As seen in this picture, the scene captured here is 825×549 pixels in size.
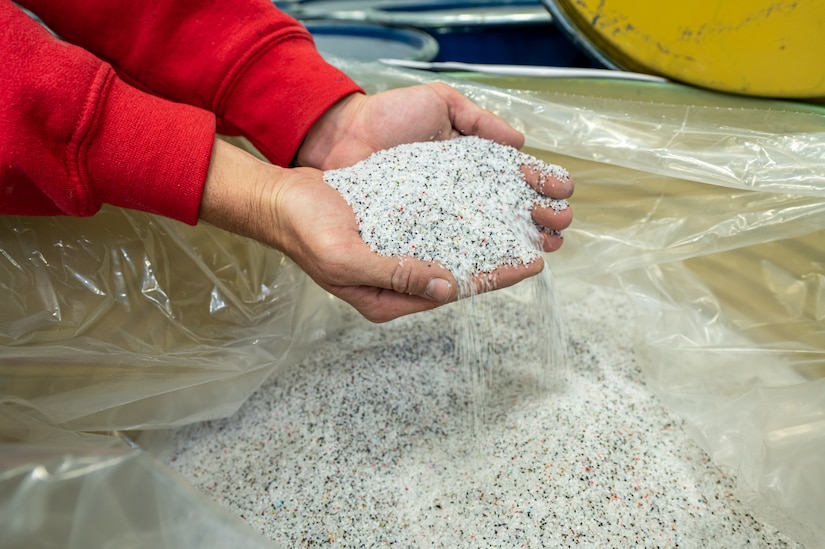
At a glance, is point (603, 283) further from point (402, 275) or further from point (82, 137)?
point (82, 137)

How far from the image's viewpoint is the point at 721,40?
0.70 metres

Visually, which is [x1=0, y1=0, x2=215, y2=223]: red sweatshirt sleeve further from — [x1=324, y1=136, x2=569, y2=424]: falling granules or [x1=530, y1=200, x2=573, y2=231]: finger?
[x1=530, y1=200, x2=573, y2=231]: finger

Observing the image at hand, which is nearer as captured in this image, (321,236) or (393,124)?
(321,236)

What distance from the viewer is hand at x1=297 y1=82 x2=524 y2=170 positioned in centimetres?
65

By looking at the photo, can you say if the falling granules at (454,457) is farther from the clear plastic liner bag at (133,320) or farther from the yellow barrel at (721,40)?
the yellow barrel at (721,40)

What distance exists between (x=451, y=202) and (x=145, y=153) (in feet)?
0.92

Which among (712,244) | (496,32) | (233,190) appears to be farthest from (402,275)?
(496,32)

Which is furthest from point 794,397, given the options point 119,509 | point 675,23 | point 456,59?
point 456,59

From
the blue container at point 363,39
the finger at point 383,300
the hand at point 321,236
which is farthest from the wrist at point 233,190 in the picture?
the blue container at point 363,39

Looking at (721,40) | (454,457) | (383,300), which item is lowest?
(454,457)

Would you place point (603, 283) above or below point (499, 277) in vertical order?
below

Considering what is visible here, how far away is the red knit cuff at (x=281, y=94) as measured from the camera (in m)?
0.63

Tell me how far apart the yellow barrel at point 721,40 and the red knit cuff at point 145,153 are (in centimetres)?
59

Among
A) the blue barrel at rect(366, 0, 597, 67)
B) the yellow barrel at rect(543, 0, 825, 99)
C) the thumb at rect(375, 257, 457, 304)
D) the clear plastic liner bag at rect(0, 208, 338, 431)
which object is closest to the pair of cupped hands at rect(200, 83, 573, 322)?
the thumb at rect(375, 257, 457, 304)
